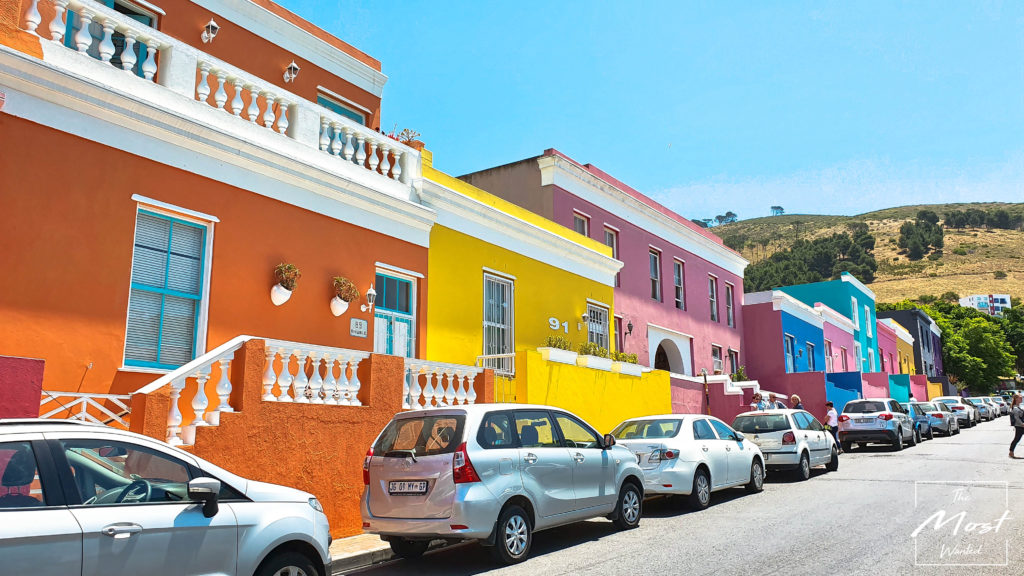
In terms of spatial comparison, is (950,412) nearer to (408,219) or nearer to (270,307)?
(408,219)

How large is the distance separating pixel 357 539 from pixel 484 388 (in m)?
3.77

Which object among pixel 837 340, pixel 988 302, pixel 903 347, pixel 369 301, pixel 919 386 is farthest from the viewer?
pixel 988 302

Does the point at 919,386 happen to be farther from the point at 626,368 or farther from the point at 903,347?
the point at 626,368

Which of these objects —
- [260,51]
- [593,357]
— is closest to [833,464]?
[593,357]

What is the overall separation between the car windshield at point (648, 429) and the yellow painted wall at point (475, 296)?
229 cm

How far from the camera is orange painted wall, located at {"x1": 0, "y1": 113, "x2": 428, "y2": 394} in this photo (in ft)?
27.3

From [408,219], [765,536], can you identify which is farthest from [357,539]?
[408,219]

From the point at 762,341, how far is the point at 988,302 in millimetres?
81654

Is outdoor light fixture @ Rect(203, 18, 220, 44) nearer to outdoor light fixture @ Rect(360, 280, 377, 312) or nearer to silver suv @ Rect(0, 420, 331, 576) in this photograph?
outdoor light fixture @ Rect(360, 280, 377, 312)

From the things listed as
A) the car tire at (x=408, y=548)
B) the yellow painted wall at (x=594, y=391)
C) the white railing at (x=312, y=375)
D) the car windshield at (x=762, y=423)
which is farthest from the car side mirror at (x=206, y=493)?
the car windshield at (x=762, y=423)

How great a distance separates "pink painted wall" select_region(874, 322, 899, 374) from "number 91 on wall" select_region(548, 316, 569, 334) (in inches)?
1509

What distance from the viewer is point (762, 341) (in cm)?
3102

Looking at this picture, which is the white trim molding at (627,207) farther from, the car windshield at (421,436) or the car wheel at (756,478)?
the car windshield at (421,436)

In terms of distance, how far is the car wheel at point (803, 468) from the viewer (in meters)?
15.4
